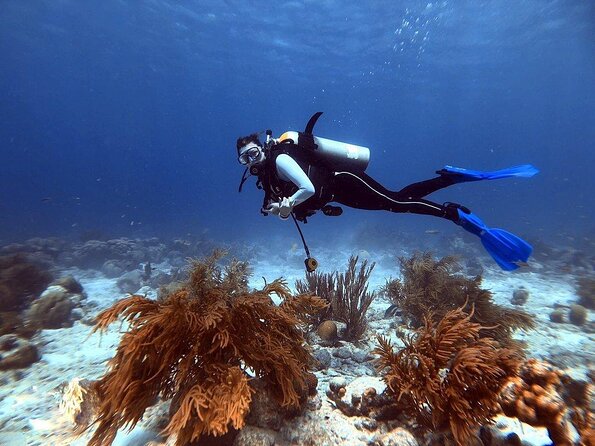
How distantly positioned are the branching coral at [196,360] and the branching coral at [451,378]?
0.98 meters

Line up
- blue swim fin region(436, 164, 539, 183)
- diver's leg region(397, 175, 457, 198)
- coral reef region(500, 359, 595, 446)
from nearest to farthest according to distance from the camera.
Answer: coral reef region(500, 359, 595, 446), blue swim fin region(436, 164, 539, 183), diver's leg region(397, 175, 457, 198)

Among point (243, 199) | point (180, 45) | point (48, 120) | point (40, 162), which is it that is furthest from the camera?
point (40, 162)

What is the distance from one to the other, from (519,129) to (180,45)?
11569 centimetres

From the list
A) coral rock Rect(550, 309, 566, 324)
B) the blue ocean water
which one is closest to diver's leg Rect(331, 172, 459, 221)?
coral rock Rect(550, 309, 566, 324)

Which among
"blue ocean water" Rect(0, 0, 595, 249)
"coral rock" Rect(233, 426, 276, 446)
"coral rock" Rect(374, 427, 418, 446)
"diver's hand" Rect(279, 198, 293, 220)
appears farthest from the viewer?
"blue ocean water" Rect(0, 0, 595, 249)

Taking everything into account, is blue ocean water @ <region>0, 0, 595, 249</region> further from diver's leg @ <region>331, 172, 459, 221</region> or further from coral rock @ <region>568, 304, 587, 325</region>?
diver's leg @ <region>331, 172, 459, 221</region>

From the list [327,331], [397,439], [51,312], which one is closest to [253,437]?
[397,439]

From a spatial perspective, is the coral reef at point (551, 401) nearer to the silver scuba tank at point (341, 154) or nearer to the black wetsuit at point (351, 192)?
the black wetsuit at point (351, 192)

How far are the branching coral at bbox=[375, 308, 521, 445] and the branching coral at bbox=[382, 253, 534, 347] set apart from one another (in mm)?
2931

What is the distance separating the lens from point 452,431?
7.79ft

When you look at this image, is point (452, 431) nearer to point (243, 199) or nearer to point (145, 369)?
point (145, 369)

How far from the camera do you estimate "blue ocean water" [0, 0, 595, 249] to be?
32562 millimetres

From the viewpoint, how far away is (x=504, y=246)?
550 centimetres

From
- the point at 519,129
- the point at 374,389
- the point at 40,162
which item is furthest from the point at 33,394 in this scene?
the point at 40,162
